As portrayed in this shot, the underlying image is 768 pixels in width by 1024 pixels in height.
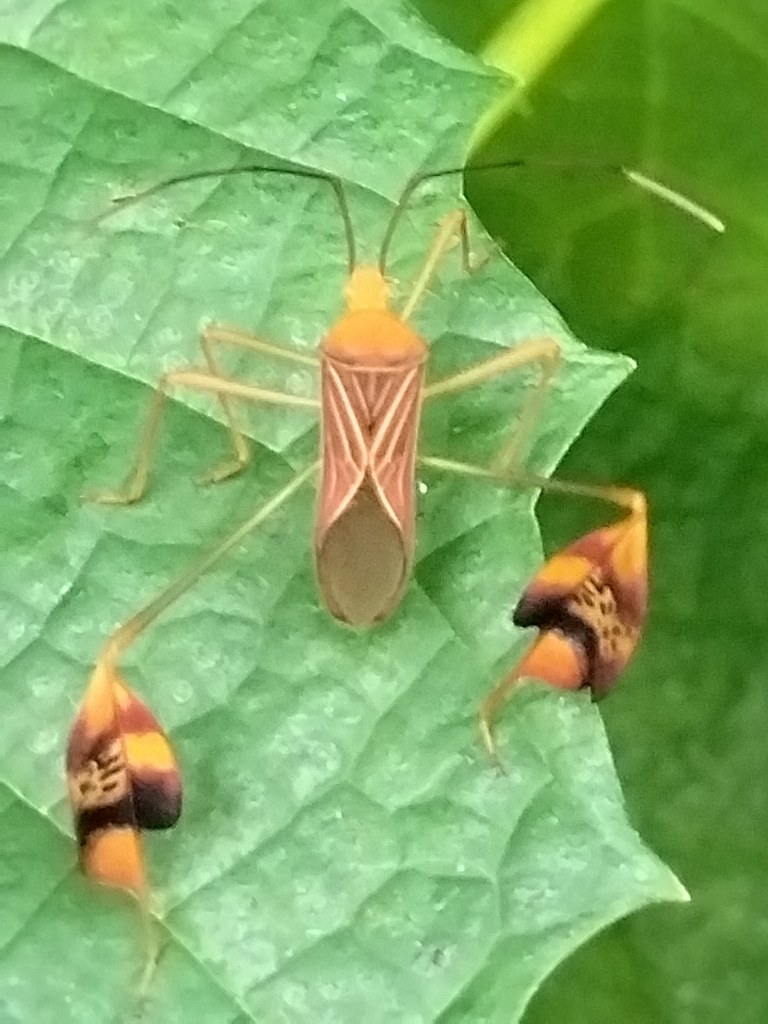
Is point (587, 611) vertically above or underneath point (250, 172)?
underneath

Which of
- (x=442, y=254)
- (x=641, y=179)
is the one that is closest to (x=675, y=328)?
(x=641, y=179)

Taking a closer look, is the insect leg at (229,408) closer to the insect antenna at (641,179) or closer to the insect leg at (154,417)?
the insect leg at (154,417)

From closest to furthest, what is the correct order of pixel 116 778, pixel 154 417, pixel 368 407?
pixel 116 778 < pixel 154 417 < pixel 368 407

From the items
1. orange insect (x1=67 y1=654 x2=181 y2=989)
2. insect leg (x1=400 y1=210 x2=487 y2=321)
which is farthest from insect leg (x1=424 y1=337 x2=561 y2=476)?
orange insect (x1=67 y1=654 x2=181 y2=989)

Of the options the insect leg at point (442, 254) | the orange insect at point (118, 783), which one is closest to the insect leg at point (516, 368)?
the insect leg at point (442, 254)

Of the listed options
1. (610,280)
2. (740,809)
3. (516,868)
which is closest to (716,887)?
(740,809)

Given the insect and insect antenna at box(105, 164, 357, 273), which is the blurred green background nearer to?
the insect

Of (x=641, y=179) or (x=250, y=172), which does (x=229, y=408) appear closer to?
(x=250, y=172)
